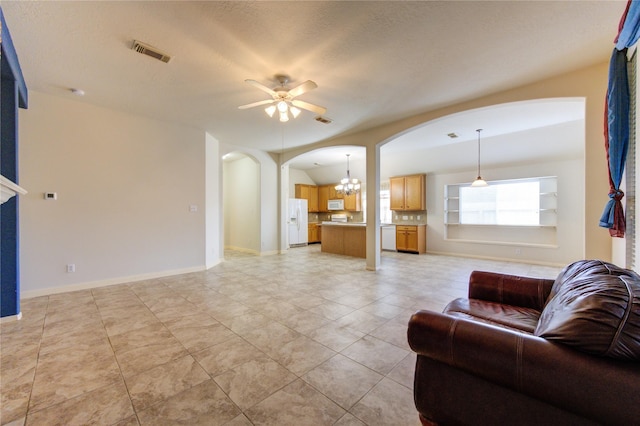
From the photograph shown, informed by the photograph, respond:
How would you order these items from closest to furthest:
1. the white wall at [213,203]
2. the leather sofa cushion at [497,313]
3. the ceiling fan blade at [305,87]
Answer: the leather sofa cushion at [497,313] < the ceiling fan blade at [305,87] < the white wall at [213,203]

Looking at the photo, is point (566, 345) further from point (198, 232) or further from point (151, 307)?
point (198, 232)

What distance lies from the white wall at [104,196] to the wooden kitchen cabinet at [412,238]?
18.9 feet

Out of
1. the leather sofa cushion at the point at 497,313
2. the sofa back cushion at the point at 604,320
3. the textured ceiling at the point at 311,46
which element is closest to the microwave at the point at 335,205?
the textured ceiling at the point at 311,46

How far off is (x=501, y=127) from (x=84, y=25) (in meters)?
6.70

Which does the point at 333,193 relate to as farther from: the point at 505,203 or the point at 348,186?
the point at 505,203

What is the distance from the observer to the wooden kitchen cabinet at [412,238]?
774 cm

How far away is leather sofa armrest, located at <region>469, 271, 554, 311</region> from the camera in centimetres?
213

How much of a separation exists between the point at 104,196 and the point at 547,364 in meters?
5.71

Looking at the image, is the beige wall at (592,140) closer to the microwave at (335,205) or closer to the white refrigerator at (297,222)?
the white refrigerator at (297,222)

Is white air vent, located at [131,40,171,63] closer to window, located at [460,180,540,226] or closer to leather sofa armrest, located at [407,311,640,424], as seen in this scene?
leather sofa armrest, located at [407,311,640,424]

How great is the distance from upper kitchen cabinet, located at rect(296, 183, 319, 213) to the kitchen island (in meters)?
2.94

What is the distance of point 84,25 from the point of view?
2.39m

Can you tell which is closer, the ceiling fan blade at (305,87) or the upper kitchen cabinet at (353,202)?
the ceiling fan blade at (305,87)

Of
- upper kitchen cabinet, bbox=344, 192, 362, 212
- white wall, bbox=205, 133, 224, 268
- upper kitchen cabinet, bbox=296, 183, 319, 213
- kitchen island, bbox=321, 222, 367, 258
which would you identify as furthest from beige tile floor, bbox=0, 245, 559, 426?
upper kitchen cabinet, bbox=296, 183, 319, 213
